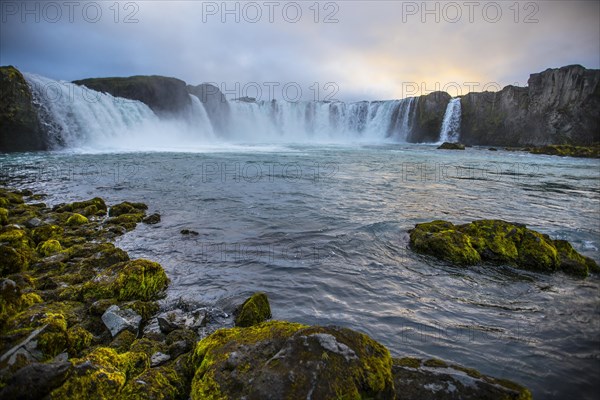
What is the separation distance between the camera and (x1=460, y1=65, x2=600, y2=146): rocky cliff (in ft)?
193

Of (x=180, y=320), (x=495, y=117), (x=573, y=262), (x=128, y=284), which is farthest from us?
(x=495, y=117)

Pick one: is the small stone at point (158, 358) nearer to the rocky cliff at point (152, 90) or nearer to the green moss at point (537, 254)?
the green moss at point (537, 254)

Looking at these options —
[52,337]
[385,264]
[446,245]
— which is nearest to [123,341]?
[52,337]

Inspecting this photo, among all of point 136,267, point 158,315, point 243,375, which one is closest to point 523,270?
point 243,375

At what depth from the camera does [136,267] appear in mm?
6215

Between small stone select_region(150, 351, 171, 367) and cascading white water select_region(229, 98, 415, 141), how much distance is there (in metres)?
78.3

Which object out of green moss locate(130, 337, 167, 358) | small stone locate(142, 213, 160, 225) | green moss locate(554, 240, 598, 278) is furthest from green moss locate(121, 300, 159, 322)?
green moss locate(554, 240, 598, 278)

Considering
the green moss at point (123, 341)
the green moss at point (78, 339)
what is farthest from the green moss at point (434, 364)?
the green moss at point (78, 339)

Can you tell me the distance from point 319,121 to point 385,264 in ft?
249

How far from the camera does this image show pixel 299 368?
294 cm

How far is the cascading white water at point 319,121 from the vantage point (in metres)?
76.9

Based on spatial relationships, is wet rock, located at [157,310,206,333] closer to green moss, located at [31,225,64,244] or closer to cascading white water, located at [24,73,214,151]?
green moss, located at [31,225,64,244]

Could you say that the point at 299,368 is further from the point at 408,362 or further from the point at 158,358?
the point at 158,358

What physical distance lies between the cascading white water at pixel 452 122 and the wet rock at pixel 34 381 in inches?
3060
